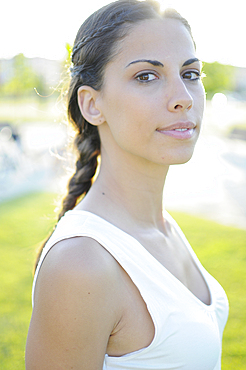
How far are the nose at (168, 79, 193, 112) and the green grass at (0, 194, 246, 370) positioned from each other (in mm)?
1804

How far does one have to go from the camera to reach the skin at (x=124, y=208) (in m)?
1.34

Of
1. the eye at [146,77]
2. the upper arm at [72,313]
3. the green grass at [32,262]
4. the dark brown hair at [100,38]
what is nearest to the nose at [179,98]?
the eye at [146,77]

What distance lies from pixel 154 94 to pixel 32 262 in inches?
180

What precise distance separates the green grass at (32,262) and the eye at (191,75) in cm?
179

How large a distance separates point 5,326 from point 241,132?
19949 mm

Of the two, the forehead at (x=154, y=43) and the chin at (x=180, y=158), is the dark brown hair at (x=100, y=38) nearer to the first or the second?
the forehead at (x=154, y=43)

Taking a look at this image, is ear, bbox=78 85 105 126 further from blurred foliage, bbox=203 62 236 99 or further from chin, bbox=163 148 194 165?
blurred foliage, bbox=203 62 236 99

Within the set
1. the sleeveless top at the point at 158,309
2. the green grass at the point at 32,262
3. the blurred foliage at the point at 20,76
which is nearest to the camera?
the sleeveless top at the point at 158,309

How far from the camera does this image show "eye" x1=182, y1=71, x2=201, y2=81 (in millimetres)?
1802

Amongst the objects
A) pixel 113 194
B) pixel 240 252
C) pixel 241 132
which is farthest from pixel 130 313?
pixel 241 132

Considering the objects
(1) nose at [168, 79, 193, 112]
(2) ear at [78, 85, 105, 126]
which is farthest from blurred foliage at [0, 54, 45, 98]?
(1) nose at [168, 79, 193, 112]

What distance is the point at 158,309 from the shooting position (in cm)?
151

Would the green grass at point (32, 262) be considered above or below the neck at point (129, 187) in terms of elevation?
below

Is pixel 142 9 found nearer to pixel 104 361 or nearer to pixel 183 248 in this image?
pixel 183 248
